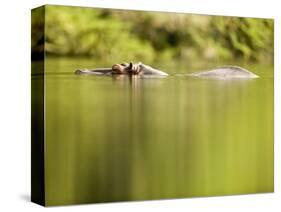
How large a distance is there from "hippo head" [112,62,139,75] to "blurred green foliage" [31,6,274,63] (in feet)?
0.24

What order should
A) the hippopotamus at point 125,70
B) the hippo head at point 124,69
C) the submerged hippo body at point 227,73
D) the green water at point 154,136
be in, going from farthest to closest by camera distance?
the submerged hippo body at point 227,73, the hippo head at point 124,69, the hippopotamus at point 125,70, the green water at point 154,136

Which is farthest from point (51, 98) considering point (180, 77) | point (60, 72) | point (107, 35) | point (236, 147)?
point (236, 147)

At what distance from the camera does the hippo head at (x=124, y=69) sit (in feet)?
33.5

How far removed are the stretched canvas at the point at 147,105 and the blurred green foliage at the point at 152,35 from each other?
0.5 inches

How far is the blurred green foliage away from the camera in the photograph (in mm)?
9891

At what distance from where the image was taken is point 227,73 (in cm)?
1096

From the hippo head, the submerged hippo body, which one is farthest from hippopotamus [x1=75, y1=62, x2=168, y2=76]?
the submerged hippo body

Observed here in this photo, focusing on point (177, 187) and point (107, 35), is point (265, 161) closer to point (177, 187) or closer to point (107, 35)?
point (177, 187)

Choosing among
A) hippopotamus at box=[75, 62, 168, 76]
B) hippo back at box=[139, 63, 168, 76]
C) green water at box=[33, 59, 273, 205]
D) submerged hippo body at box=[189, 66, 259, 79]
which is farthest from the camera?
submerged hippo body at box=[189, 66, 259, 79]

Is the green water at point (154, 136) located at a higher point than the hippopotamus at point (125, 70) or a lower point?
lower

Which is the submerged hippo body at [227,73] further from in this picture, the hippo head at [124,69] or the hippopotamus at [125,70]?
the hippo head at [124,69]

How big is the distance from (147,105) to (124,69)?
516mm

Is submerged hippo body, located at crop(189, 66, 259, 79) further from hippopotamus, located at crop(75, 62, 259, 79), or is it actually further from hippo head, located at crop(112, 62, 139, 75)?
hippo head, located at crop(112, 62, 139, 75)

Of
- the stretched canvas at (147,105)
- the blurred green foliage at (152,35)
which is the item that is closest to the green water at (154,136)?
the stretched canvas at (147,105)
